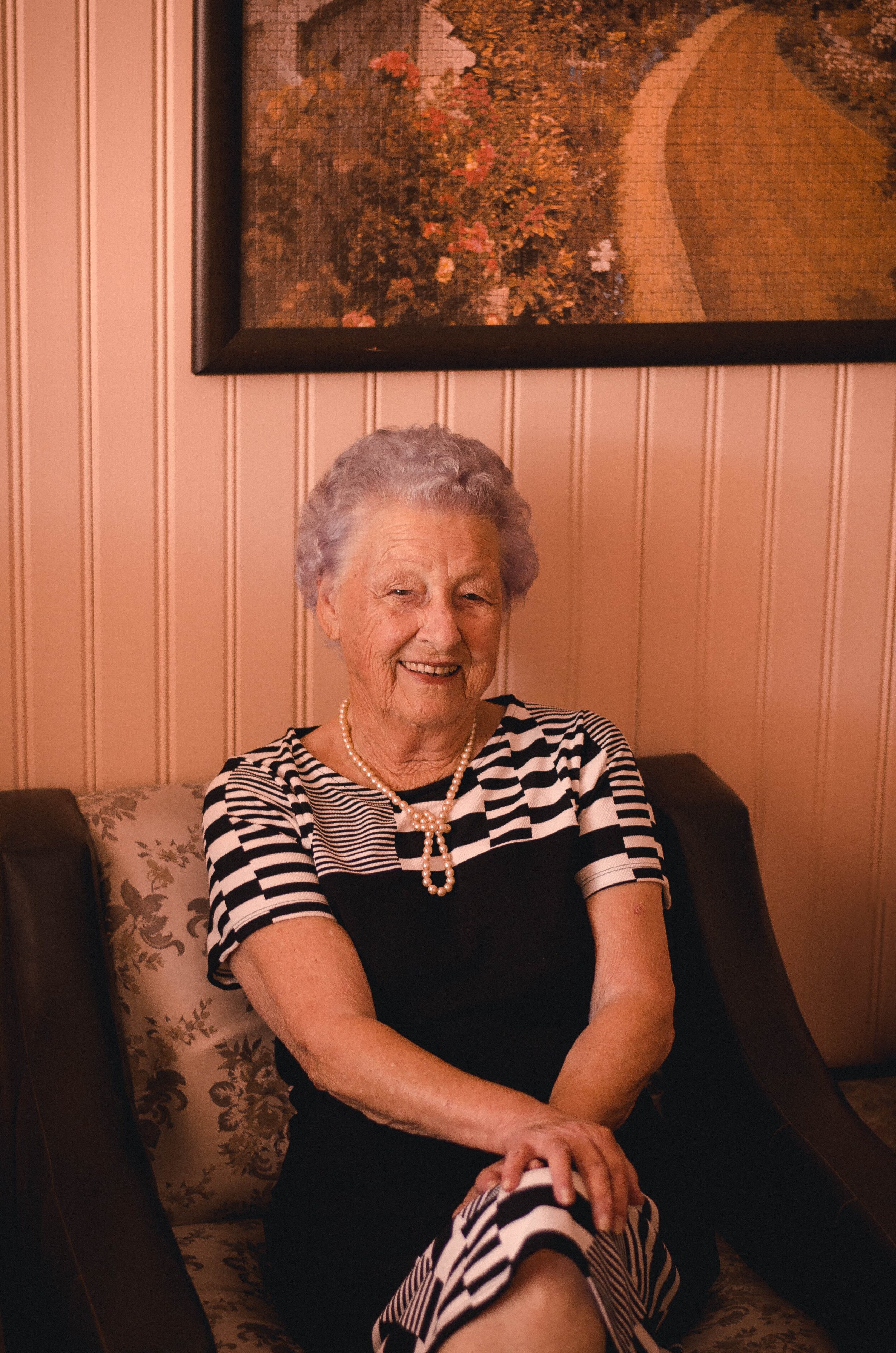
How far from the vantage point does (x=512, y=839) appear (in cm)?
142

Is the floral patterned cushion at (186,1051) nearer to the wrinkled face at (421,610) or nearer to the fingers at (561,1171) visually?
the wrinkled face at (421,610)

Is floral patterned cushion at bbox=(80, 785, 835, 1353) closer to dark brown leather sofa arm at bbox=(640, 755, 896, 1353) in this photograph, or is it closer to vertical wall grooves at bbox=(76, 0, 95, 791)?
dark brown leather sofa arm at bbox=(640, 755, 896, 1353)

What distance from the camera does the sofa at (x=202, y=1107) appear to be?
1160 mm

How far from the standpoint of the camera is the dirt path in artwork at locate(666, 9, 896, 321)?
1727mm

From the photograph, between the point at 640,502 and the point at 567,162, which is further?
the point at 640,502

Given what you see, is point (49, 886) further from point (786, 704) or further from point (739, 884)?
point (786, 704)

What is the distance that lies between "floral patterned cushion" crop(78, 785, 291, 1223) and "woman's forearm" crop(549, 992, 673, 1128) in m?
0.45

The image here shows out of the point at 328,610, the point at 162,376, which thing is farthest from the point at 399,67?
the point at 328,610

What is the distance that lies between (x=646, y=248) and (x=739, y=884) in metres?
1.04

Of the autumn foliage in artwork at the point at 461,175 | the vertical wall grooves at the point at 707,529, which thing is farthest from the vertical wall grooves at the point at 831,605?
the autumn foliage in artwork at the point at 461,175

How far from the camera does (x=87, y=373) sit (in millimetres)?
1624

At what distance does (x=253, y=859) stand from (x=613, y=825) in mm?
482

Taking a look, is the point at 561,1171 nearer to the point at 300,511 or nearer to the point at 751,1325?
the point at 751,1325

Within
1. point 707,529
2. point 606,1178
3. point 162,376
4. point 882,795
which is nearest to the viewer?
point 606,1178
